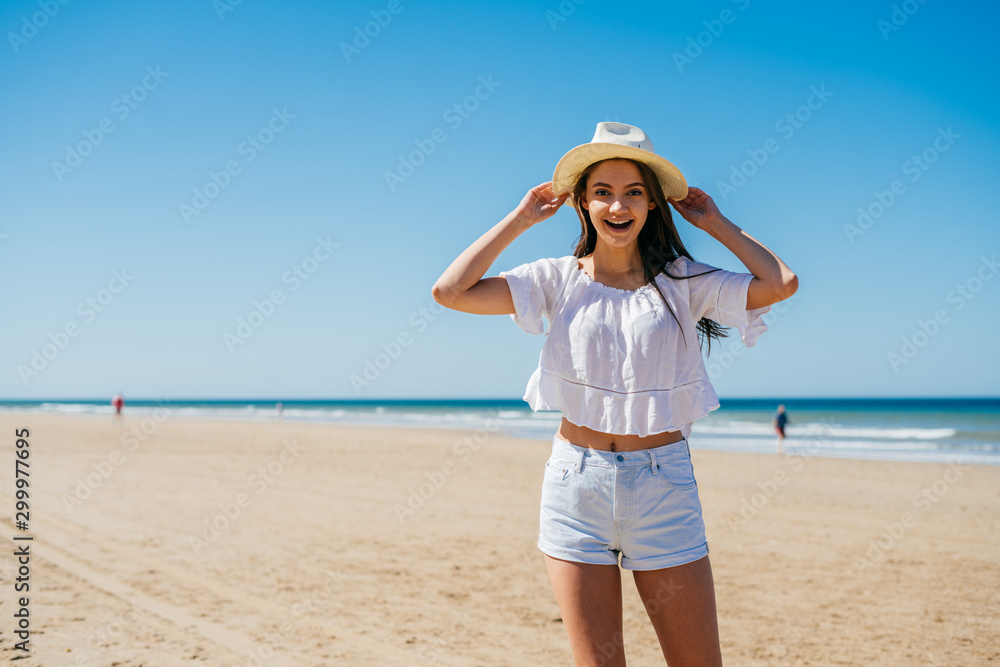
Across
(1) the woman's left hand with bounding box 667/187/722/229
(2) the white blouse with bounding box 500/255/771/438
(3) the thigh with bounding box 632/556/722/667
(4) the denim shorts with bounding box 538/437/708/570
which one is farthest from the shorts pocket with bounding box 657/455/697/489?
(1) the woman's left hand with bounding box 667/187/722/229

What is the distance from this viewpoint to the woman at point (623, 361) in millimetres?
2008

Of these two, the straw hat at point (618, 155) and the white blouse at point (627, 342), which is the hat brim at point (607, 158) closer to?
the straw hat at point (618, 155)

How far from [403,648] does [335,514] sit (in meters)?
5.21

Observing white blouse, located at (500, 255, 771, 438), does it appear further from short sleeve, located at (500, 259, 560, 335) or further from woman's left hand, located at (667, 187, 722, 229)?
woman's left hand, located at (667, 187, 722, 229)

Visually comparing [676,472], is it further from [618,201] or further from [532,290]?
[618,201]

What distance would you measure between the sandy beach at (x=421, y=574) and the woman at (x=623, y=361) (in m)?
2.60

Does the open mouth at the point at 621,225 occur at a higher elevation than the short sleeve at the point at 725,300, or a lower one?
higher

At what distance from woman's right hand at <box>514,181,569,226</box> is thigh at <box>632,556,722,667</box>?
1.24 m

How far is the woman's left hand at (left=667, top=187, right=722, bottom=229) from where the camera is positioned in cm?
233

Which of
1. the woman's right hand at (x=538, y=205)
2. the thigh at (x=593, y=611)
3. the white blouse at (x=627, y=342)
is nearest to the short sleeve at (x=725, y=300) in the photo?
the white blouse at (x=627, y=342)

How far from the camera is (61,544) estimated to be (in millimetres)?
6812

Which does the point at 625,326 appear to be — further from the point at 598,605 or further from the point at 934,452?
the point at 934,452

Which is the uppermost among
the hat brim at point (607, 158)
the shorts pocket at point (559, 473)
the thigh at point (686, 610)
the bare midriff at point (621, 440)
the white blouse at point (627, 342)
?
the hat brim at point (607, 158)

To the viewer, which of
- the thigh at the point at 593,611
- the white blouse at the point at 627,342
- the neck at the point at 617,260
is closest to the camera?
the thigh at the point at 593,611
